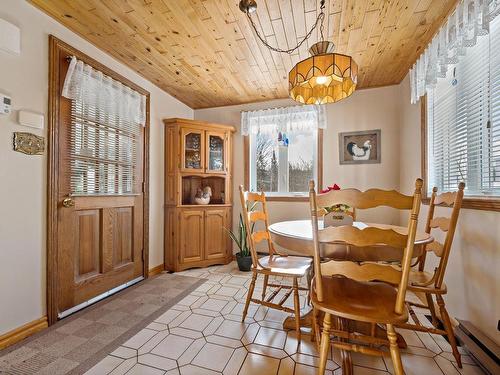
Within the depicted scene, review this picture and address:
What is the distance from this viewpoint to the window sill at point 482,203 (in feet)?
4.43

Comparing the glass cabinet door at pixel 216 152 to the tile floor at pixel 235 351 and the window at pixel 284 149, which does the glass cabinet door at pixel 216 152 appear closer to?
the window at pixel 284 149

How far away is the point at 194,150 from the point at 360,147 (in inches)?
86.8

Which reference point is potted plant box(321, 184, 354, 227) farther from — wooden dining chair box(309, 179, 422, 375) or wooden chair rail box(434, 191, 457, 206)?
wooden chair rail box(434, 191, 457, 206)

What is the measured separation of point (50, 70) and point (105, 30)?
546mm

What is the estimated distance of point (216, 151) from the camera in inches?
135

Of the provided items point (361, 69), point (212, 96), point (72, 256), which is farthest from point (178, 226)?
point (361, 69)

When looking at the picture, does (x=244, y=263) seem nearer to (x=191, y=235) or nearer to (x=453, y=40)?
(x=191, y=235)

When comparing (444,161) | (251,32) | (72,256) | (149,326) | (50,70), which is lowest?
(149,326)

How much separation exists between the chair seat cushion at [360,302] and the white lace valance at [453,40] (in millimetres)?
1572

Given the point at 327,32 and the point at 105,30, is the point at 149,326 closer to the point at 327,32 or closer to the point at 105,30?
the point at 105,30

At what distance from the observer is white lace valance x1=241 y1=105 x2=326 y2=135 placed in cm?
318

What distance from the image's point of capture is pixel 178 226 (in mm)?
3066

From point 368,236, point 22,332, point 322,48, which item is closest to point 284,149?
point 322,48

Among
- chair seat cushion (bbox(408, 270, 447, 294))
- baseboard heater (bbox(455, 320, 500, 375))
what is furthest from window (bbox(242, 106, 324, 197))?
baseboard heater (bbox(455, 320, 500, 375))
